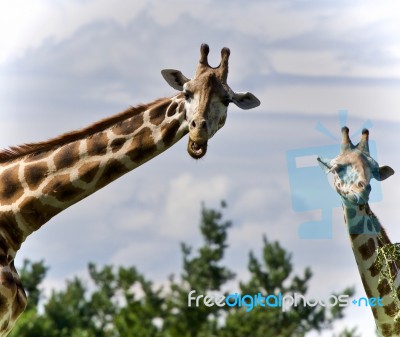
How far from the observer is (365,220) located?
550 inches

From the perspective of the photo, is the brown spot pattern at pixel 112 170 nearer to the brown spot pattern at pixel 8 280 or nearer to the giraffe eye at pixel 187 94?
the giraffe eye at pixel 187 94

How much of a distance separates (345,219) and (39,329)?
90.3 ft

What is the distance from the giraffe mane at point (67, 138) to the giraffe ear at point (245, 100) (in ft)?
Result: 2.64

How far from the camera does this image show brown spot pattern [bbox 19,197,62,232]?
1178 cm

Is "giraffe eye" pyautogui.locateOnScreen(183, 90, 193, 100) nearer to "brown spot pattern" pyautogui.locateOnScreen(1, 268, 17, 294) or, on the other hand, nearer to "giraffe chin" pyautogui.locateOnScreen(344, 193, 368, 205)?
"brown spot pattern" pyautogui.locateOnScreen(1, 268, 17, 294)

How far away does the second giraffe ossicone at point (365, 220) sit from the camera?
45.0 feet

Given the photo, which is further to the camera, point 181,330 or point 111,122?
point 181,330

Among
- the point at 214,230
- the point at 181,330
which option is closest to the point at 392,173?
the point at 181,330

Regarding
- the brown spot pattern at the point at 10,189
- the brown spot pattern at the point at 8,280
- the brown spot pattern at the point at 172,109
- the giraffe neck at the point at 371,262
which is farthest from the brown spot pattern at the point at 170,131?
the giraffe neck at the point at 371,262

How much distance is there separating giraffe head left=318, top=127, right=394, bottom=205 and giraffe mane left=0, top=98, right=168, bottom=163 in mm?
2928

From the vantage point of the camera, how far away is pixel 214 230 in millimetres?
43875

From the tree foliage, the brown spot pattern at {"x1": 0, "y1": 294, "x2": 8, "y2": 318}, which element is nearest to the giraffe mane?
the brown spot pattern at {"x1": 0, "y1": 294, "x2": 8, "y2": 318}

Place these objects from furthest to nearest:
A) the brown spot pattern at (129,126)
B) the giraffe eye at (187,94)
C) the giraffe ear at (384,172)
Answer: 1. the giraffe ear at (384,172)
2. the brown spot pattern at (129,126)
3. the giraffe eye at (187,94)

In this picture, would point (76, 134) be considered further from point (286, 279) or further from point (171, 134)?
point (286, 279)
